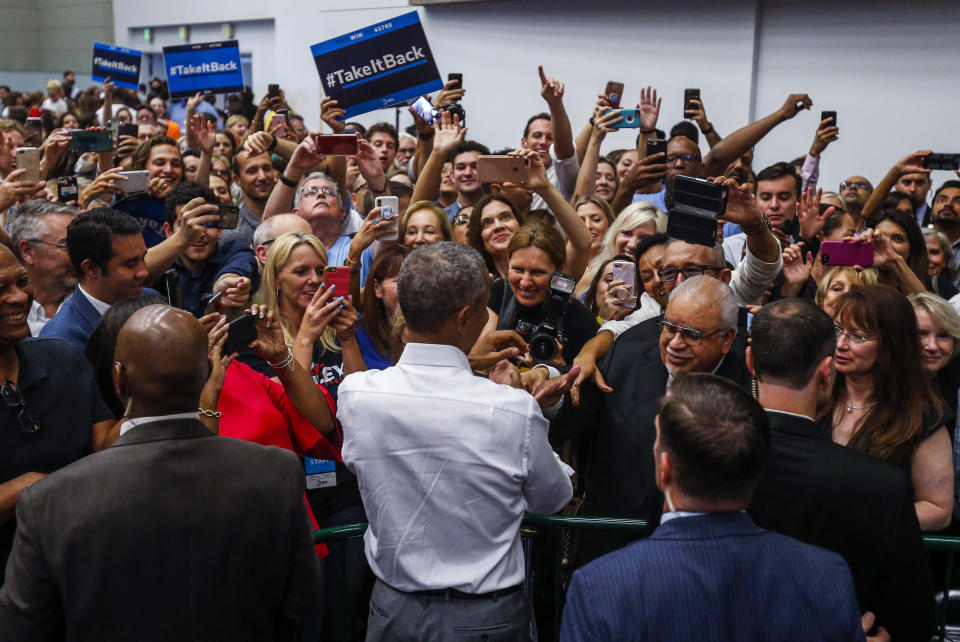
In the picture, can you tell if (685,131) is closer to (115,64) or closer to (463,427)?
(463,427)

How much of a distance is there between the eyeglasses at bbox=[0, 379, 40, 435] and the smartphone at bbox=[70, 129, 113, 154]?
4.00 meters

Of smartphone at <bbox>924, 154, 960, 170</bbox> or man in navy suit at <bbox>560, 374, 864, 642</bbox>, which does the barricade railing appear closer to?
man in navy suit at <bbox>560, 374, 864, 642</bbox>

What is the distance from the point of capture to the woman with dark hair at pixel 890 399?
298 cm

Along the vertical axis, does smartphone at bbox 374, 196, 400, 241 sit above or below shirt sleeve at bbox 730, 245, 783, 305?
above

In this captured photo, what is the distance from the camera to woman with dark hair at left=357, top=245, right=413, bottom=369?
419 centimetres

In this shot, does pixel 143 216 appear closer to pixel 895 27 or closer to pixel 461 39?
pixel 895 27

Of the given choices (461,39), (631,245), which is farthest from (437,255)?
(461,39)

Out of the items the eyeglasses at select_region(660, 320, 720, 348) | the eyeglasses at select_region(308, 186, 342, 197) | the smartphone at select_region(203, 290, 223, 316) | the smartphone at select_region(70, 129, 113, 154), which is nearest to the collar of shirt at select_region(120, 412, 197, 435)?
the smartphone at select_region(203, 290, 223, 316)

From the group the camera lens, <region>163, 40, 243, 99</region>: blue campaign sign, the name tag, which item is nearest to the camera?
the camera lens

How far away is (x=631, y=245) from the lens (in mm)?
5152

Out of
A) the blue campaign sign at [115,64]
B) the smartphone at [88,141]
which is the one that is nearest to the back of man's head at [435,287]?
the smartphone at [88,141]

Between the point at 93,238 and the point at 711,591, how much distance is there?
9.55 ft

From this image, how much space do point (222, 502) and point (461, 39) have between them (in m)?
12.2

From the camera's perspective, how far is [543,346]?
334cm
